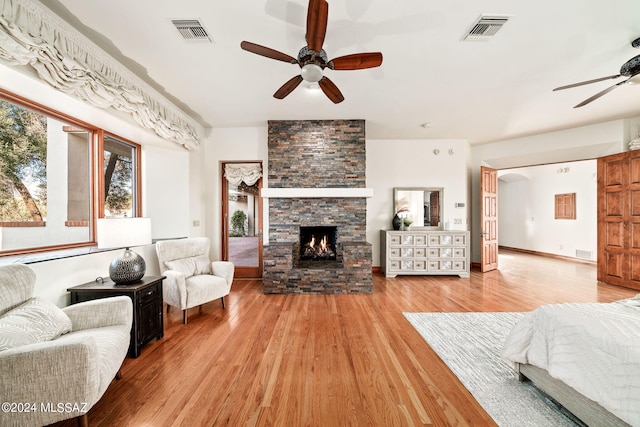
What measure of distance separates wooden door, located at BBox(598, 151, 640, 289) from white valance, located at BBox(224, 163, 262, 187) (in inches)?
251

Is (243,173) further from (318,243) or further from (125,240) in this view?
(125,240)

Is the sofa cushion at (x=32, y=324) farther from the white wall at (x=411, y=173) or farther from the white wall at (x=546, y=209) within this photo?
the white wall at (x=546, y=209)

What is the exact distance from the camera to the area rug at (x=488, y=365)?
1521 millimetres

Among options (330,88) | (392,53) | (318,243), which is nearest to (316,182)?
(318,243)

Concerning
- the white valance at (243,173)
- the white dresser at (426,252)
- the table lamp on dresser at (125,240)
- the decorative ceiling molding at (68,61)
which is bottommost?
the white dresser at (426,252)

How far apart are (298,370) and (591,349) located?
184 centimetres

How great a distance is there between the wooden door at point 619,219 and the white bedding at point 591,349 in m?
3.93

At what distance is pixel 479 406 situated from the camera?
1.61 m

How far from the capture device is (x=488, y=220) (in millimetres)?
5457

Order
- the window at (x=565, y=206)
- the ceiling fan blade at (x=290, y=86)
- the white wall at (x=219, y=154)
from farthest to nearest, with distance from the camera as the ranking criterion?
the window at (x=565, y=206) → the white wall at (x=219, y=154) → the ceiling fan blade at (x=290, y=86)

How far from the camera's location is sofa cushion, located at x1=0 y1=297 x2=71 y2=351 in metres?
1.33

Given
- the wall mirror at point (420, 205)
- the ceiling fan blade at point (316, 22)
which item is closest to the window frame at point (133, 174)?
the ceiling fan blade at point (316, 22)

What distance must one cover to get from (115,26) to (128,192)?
216 cm

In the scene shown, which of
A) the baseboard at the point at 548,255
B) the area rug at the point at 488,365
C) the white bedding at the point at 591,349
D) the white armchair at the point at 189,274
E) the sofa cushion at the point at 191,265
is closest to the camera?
the white bedding at the point at 591,349
